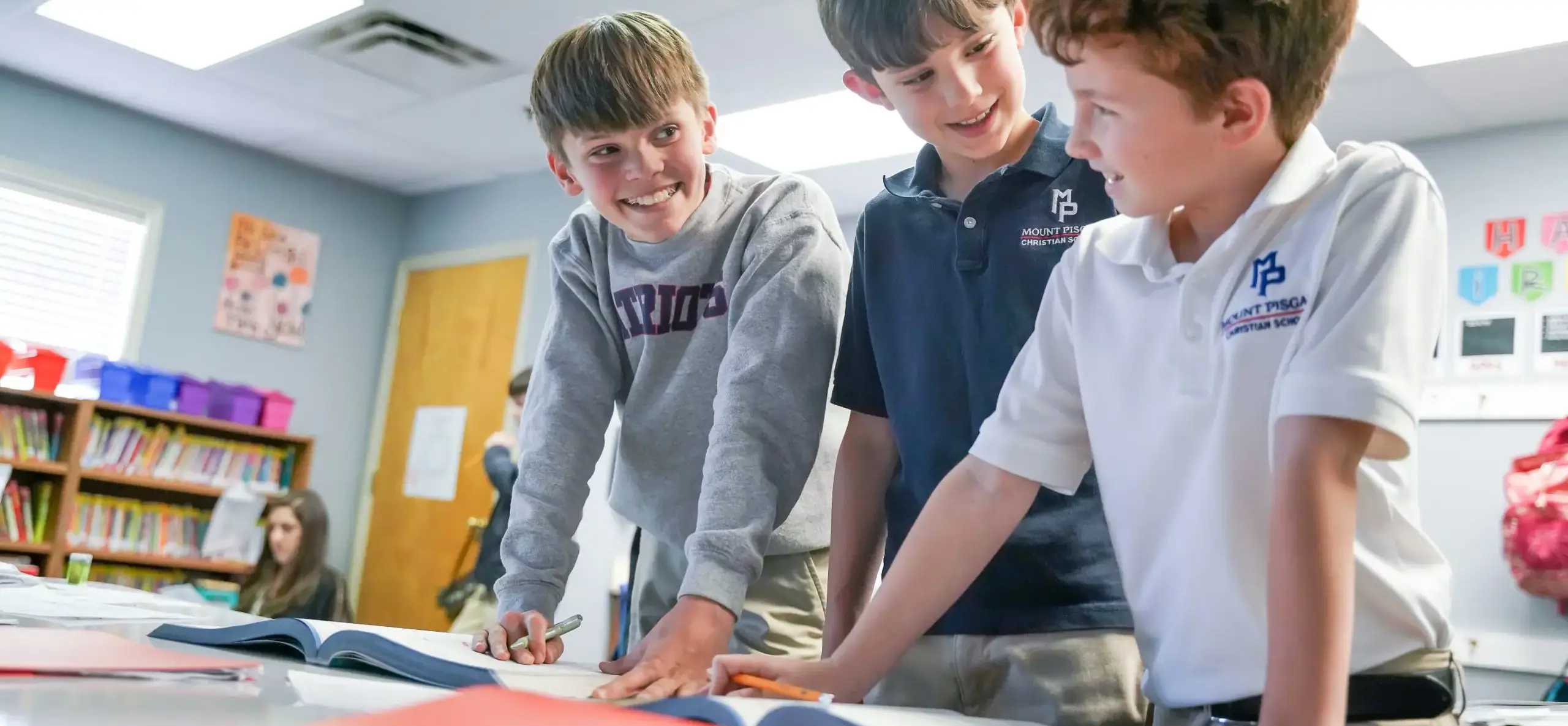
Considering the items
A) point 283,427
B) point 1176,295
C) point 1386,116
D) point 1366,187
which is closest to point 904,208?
point 1176,295

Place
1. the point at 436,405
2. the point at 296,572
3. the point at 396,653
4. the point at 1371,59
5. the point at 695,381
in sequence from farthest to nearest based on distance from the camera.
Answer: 1. the point at 436,405
2. the point at 296,572
3. the point at 1371,59
4. the point at 695,381
5. the point at 396,653

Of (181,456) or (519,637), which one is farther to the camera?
(181,456)

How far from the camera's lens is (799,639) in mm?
1217

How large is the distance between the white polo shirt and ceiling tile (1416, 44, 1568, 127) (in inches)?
117

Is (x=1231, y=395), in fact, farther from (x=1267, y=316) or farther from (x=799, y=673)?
(x=799, y=673)

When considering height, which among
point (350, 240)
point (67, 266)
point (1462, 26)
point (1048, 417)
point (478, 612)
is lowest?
point (478, 612)

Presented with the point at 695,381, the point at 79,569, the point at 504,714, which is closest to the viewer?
the point at 504,714

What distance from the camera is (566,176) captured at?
4.20 feet

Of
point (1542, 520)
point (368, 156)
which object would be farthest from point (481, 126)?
point (1542, 520)

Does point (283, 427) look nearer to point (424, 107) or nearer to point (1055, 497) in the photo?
point (424, 107)

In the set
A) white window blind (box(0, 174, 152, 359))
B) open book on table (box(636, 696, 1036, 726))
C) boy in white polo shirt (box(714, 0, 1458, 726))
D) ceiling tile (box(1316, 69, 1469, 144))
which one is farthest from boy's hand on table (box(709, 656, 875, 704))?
white window blind (box(0, 174, 152, 359))

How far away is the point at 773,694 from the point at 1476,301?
355cm

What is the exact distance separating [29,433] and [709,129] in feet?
12.0

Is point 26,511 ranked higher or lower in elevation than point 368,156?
lower
